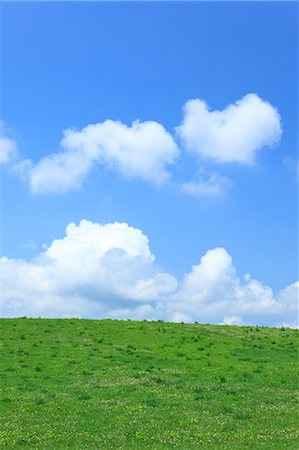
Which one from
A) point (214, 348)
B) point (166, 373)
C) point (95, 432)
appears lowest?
point (95, 432)

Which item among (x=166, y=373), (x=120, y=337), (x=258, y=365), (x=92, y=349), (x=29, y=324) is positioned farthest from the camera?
(x=29, y=324)

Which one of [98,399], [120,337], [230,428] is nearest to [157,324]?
[120,337]

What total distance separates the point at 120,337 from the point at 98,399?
24.9 meters

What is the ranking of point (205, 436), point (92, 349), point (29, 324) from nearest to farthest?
point (205, 436) < point (92, 349) < point (29, 324)

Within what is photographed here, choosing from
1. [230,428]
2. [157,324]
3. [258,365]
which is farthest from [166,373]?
[157,324]

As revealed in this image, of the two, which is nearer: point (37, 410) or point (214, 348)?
point (37, 410)

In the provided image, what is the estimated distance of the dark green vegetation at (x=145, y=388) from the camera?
21.9 m

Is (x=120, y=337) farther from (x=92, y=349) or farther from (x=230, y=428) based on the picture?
(x=230, y=428)

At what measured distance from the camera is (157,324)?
2472 inches

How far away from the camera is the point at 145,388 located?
31578 millimetres

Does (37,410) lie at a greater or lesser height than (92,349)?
lesser

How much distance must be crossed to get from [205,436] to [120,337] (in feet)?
107

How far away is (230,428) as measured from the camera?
23.0 metres

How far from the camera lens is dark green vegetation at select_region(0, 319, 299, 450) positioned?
863 inches
